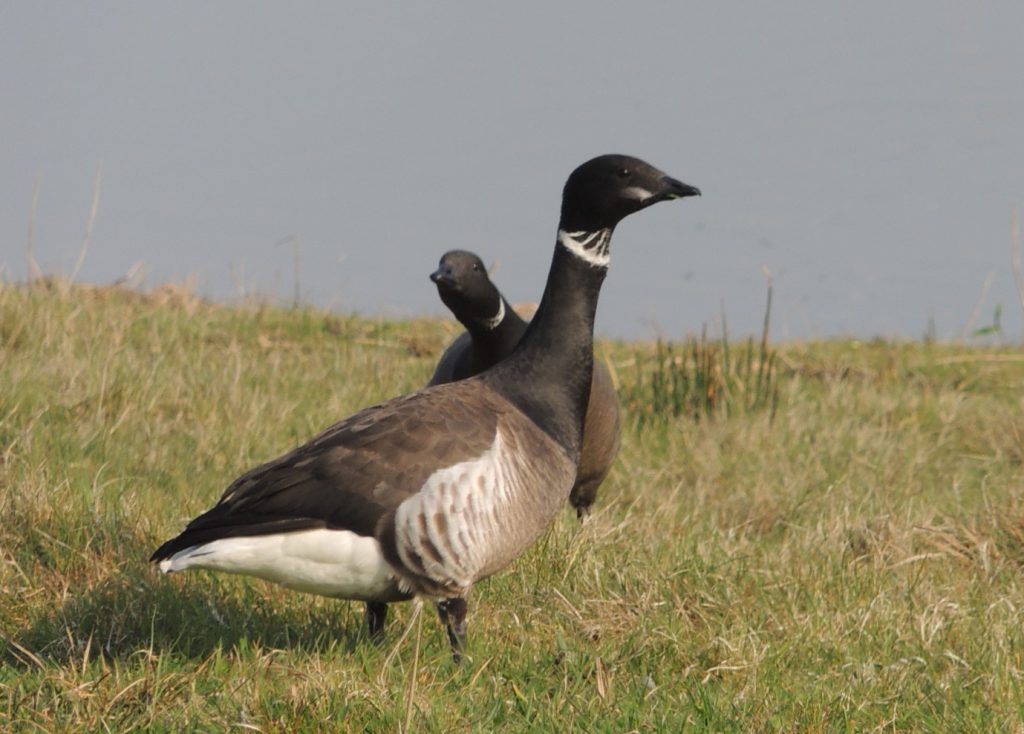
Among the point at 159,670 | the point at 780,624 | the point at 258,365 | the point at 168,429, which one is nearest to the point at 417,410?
the point at 159,670

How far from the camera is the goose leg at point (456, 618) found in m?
5.04

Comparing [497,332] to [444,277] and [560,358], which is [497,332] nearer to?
[444,277]

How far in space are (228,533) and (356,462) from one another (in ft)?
1.76

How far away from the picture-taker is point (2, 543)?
580 cm

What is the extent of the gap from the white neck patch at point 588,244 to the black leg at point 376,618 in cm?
175

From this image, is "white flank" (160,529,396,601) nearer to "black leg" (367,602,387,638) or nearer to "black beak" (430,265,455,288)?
"black leg" (367,602,387,638)

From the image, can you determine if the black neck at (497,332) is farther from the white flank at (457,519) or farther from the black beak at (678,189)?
the white flank at (457,519)

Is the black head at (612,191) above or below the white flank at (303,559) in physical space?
above

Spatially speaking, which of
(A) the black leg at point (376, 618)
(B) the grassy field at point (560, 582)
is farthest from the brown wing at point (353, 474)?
(A) the black leg at point (376, 618)

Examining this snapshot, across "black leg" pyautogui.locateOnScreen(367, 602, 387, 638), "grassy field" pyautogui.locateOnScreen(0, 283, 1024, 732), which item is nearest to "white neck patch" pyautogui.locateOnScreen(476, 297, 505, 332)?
"grassy field" pyautogui.locateOnScreen(0, 283, 1024, 732)

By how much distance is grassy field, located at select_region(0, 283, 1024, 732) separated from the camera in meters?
4.35

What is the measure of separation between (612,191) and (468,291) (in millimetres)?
1529

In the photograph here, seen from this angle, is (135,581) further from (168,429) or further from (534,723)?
(168,429)

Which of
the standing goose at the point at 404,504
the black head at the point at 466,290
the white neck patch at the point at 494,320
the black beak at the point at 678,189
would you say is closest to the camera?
the standing goose at the point at 404,504
